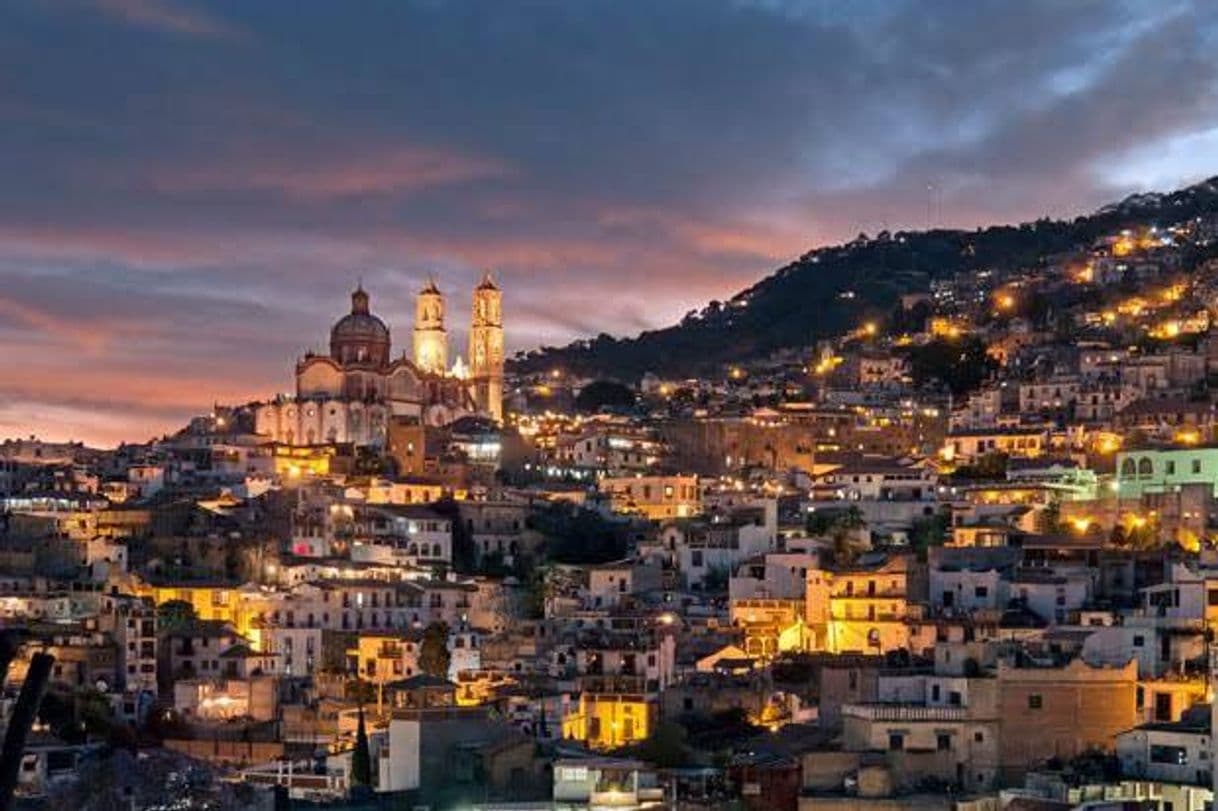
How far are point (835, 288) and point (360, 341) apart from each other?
54039 millimetres

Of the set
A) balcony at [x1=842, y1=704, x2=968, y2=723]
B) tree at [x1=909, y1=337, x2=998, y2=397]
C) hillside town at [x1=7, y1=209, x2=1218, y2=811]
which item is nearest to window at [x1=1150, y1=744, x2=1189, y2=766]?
hillside town at [x1=7, y1=209, x2=1218, y2=811]

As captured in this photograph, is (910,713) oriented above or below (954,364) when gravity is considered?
below

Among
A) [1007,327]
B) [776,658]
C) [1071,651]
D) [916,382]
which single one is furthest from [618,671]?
[1007,327]

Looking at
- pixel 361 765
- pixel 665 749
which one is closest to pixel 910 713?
pixel 665 749

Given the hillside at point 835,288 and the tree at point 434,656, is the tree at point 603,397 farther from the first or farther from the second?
the tree at point 434,656

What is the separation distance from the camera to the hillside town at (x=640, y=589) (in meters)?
25.7

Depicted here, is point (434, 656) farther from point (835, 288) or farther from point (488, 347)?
point (835, 288)

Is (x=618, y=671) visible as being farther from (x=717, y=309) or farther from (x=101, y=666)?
(x=717, y=309)

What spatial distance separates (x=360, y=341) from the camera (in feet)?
213

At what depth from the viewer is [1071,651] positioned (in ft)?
90.4

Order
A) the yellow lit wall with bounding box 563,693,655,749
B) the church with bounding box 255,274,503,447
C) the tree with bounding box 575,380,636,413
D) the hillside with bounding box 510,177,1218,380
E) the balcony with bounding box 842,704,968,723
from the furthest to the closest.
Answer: the hillside with bounding box 510,177,1218,380 < the tree with bounding box 575,380,636,413 < the church with bounding box 255,274,503,447 < the yellow lit wall with bounding box 563,693,655,749 < the balcony with bounding box 842,704,968,723

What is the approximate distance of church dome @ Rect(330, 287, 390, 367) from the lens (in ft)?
212

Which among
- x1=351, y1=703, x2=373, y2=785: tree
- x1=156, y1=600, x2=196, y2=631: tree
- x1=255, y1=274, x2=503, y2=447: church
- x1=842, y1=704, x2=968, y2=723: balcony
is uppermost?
x1=255, y1=274, x2=503, y2=447: church

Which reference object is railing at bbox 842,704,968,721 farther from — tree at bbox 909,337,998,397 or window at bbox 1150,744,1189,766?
tree at bbox 909,337,998,397
